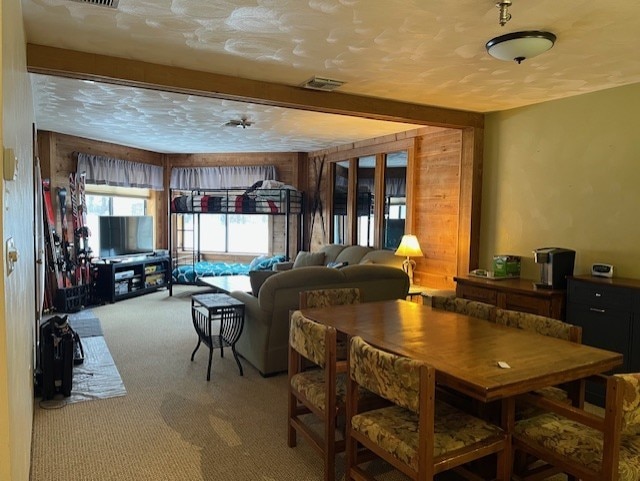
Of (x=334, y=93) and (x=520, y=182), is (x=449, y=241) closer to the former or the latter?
(x=520, y=182)

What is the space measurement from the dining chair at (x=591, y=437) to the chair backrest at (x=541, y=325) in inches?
11.4

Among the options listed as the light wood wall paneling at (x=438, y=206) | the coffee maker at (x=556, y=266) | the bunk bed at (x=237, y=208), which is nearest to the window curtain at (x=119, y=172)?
the bunk bed at (x=237, y=208)

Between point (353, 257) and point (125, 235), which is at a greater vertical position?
point (125, 235)

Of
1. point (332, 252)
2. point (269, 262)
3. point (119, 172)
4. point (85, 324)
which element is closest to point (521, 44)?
point (332, 252)

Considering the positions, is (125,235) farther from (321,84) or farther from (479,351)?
(479,351)

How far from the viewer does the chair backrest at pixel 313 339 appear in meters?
2.34

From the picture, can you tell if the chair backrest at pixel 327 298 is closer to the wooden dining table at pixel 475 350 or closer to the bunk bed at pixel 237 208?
the wooden dining table at pixel 475 350

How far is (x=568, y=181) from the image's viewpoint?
4113 mm

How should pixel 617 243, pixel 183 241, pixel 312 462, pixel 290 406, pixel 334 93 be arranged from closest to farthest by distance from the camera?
pixel 312 462
pixel 290 406
pixel 617 243
pixel 334 93
pixel 183 241

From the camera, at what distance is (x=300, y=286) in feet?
12.7

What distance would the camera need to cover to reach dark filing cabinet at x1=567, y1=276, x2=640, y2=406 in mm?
3266

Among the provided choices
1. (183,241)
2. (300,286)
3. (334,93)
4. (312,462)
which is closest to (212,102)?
(334,93)

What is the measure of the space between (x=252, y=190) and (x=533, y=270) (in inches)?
194

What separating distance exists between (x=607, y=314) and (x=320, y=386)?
2.33 meters
